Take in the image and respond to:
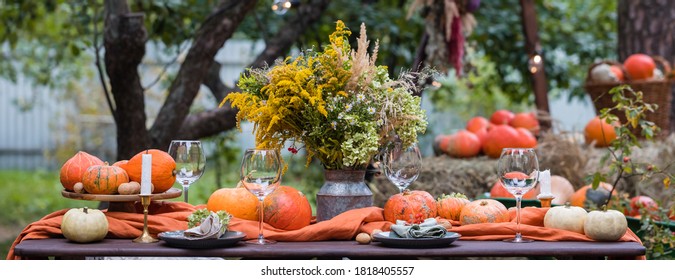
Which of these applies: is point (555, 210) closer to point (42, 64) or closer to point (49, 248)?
point (49, 248)

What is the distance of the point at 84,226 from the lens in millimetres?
2373

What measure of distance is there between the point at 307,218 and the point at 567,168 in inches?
109

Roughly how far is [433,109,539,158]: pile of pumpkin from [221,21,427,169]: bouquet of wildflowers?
2.67 m

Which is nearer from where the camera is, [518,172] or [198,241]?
[198,241]

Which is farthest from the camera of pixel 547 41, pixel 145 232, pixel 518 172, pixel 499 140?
pixel 547 41

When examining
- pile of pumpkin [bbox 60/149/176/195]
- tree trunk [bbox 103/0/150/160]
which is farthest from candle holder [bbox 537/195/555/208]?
tree trunk [bbox 103/0/150/160]

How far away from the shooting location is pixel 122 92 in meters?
4.54

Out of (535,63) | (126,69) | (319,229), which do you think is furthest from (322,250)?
(535,63)

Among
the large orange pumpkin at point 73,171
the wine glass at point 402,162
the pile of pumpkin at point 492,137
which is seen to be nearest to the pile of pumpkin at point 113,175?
the large orange pumpkin at point 73,171

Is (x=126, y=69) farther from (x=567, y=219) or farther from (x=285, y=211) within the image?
(x=567, y=219)

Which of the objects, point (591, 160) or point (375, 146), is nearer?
point (375, 146)

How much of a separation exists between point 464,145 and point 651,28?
163 cm

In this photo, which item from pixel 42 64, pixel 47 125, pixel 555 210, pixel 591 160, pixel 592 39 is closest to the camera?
pixel 555 210

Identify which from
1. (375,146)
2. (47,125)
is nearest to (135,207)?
(375,146)
